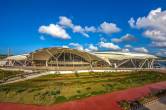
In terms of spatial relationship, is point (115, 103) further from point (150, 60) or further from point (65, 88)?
point (150, 60)

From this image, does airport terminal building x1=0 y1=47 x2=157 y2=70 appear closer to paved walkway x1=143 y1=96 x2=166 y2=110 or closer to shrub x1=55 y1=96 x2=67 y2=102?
shrub x1=55 y1=96 x2=67 y2=102

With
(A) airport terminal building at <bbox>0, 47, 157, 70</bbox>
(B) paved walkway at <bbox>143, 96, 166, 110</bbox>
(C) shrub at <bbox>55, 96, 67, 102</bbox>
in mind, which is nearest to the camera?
(B) paved walkway at <bbox>143, 96, 166, 110</bbox>

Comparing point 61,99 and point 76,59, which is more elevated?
point 76,59

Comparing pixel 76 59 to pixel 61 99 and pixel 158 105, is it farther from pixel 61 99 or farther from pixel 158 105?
pixel 158 105

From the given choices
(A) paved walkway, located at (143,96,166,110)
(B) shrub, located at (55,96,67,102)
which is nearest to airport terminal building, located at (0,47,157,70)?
(B) shrub, located at (55,96,67,102)

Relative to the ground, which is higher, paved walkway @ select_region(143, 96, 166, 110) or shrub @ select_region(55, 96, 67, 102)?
shrub @ select_region(55, 96, 67, 102)

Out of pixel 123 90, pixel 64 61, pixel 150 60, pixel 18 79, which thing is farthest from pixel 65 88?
pixel 150 60

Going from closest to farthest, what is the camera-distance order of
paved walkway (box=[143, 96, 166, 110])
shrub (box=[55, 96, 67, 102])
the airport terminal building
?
paved walkway (box=[143, 96, 166, 110]) → shrub (box=[55, 96, 67, 102]) → the airport terminal building

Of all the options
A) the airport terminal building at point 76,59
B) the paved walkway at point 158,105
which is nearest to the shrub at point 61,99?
the paved walkway at point 158,105

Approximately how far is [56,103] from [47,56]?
150 ft

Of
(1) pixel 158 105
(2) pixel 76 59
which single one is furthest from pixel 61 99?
(2) pixel 76 59

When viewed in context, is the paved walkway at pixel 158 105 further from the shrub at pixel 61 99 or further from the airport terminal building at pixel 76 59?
the airport terminal building at pixel 76 59

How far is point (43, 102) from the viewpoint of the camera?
26.3 m

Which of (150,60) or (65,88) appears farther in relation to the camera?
(150,60)
